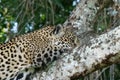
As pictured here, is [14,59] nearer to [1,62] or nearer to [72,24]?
[1,62]

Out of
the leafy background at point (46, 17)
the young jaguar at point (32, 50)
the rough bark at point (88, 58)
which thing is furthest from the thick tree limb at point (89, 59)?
the young jaguar at point (32, 50)

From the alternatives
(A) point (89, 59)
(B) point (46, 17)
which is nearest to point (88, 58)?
(A) point (89, 59)

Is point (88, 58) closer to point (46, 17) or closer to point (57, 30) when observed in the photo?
point (57, 30)

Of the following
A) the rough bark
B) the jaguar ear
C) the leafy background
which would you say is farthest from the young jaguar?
the rough bark

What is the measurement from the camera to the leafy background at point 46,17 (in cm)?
472

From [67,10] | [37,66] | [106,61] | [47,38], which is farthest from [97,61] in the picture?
[67,10]

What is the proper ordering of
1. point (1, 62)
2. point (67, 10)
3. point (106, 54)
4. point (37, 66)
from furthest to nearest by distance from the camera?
point (67, 10) < point (1, 62) < point (37, 66) < point (106, 54)

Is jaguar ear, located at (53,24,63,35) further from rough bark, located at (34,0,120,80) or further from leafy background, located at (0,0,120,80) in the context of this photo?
rough bark, located at (34,0,120,80)

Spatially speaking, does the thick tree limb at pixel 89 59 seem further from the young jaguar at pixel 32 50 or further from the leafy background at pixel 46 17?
the young jaguar at pixel 32 50

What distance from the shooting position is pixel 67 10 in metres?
7.82

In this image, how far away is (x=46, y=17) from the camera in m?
5.81

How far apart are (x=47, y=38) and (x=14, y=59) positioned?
461mm

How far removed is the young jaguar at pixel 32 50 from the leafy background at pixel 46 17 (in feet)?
0.82

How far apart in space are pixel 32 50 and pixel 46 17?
120 centimetres
